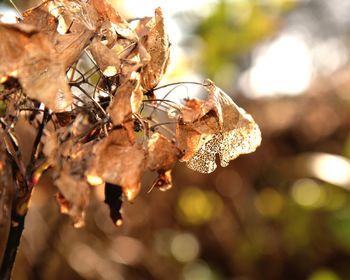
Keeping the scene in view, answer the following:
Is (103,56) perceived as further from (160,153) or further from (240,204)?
(240,204)

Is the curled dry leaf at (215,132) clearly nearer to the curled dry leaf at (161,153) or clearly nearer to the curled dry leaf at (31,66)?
the curled dry leaf at (161,153)

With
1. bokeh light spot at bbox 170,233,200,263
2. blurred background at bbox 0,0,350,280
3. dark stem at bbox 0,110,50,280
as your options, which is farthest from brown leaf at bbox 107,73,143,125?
bokeh light spot at bbox 170,233,200,263

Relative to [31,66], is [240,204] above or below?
below

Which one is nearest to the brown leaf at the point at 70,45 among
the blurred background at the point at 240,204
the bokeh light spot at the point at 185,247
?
the blurred background at the point at 240,204

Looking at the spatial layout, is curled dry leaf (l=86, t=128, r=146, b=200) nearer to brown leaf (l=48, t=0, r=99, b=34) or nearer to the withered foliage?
the withered foliage

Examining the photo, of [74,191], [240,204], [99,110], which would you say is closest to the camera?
[74,191]

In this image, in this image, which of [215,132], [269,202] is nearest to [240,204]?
[269,202]

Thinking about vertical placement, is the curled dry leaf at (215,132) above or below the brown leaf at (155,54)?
below
